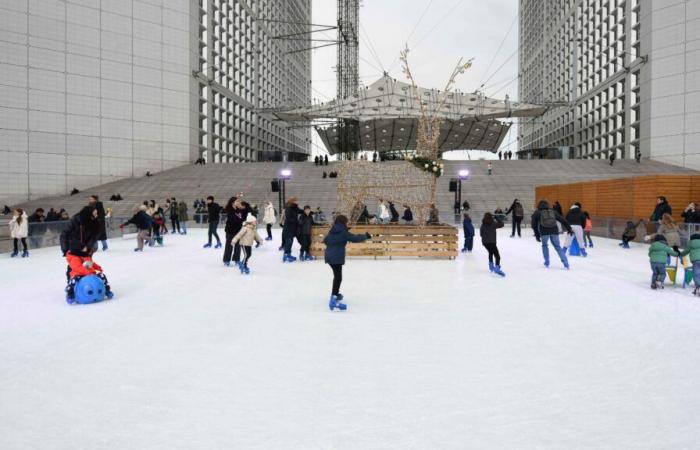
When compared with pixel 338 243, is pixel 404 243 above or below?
below

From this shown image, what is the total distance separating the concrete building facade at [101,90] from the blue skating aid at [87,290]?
36885 millimetres

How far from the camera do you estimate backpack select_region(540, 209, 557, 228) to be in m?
11.3

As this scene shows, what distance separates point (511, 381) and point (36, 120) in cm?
4439

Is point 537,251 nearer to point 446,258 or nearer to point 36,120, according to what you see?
point 446,258

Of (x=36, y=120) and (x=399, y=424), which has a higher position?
(x=36, y=120)

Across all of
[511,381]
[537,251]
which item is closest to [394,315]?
[511,381]

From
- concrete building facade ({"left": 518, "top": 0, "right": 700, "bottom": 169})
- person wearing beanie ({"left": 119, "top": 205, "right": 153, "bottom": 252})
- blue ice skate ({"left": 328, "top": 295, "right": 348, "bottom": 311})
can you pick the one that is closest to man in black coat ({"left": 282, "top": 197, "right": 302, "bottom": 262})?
person wearing beanie ({"left": 119, "top": 205, "right": 153, "bottom": 252})

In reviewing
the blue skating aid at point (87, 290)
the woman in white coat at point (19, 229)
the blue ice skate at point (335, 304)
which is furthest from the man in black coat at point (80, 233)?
the woman in white coat at point (19, 229)

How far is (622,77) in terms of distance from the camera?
51.1m

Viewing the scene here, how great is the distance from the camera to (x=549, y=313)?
266 inches

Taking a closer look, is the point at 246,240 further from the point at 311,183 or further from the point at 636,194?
the point at 311,183

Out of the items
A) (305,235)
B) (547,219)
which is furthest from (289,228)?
(547,219)

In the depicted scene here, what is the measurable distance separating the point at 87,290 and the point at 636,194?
19374 millimetres

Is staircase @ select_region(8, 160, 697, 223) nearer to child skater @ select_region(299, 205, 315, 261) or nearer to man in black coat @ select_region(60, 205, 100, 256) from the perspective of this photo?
child skater @ select_region(299, 205, 315, 261)
